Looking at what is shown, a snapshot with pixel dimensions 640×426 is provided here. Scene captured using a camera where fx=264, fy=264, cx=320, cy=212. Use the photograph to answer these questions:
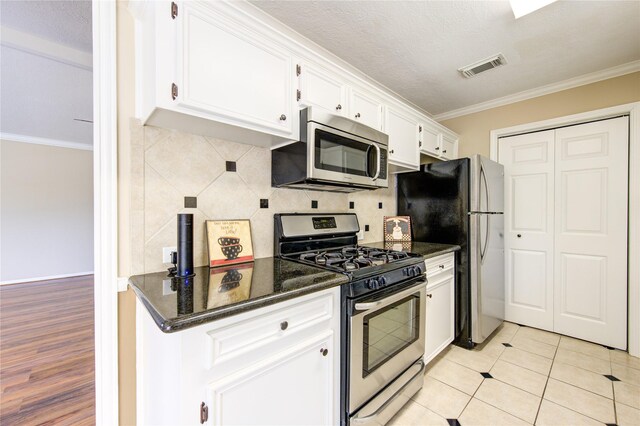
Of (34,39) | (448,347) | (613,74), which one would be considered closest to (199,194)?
(34,39)

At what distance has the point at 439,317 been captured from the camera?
2145 mm

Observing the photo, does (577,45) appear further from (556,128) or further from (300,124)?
(300,124)

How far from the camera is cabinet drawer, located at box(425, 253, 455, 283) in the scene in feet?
6.57

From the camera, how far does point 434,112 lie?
3412 mm

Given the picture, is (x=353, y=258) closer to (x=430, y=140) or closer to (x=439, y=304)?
(x=439, y=304)

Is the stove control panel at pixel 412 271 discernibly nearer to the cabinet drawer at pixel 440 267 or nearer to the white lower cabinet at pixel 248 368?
the cabinet drawer at pixel 440 267

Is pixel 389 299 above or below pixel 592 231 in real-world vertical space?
below

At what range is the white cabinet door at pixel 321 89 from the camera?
1562 millimetres

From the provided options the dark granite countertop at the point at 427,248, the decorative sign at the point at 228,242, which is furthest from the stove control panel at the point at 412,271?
the decorative sign at the point at 228,242

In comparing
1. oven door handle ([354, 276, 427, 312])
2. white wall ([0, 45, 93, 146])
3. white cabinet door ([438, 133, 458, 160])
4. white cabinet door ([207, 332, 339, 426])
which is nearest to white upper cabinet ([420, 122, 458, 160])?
white cabinet door ([438, 133, 458, 160])

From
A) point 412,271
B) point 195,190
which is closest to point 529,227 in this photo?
point 412,271

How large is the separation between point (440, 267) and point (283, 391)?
1.59 metres

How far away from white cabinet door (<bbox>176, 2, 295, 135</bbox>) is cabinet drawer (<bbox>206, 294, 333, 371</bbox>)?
3.01ft

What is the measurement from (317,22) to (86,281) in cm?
580
